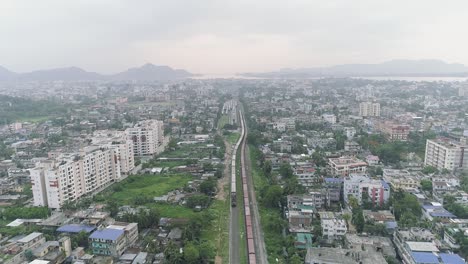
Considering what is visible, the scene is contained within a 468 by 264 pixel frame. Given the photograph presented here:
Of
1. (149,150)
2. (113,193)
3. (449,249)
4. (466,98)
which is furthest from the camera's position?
(466,98)

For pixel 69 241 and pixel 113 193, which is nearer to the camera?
pixel 69 241

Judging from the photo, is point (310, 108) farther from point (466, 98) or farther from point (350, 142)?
point (466, 98)

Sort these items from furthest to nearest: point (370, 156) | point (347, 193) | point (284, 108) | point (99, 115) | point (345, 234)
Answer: point (284, 108) → point (99, 115) → point (370, 156) → point (347, 193) → point (345, 234)

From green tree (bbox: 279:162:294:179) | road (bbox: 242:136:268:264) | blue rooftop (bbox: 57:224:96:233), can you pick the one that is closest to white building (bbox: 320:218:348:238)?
road (bbox: 242:136:268:264)

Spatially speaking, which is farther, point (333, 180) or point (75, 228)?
point (333, 180)

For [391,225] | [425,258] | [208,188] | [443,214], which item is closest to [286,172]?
[208,188]

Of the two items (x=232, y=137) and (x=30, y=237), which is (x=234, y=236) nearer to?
(x=30, y=237)

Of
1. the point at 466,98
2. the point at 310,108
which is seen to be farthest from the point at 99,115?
the point at 466,98
